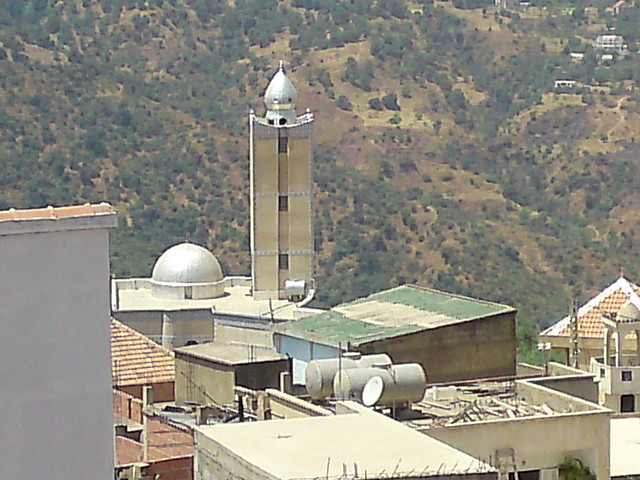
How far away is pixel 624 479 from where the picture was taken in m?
13.8

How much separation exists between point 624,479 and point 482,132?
5406cm

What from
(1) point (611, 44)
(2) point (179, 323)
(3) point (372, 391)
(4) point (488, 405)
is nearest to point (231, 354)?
(4) point (488, 405)

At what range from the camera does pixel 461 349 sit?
17281 millimetres

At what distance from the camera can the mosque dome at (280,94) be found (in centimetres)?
3662

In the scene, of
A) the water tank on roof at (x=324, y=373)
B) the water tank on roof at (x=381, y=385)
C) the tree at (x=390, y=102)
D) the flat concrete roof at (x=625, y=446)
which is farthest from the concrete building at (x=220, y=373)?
the tree at (x=390, y=102)

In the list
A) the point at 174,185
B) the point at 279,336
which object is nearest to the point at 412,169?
the point at 174,185

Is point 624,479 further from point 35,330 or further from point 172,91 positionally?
point 172,91

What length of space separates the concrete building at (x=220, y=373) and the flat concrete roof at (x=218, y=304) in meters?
15.1

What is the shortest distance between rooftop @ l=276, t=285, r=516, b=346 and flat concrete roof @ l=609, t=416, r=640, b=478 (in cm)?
187

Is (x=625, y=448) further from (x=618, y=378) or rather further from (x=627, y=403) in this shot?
(x=627, y=403)

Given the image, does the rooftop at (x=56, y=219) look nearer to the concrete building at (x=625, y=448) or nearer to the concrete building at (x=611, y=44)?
the concrete building at (x=625, y=448)

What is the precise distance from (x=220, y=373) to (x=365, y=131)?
4862 cm

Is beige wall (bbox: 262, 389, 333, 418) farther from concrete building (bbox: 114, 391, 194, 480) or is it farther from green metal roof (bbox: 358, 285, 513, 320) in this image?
green metal roof (bbox: 358, 285, 513, 320)

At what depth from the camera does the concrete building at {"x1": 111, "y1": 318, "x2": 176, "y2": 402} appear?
60.6 ft
